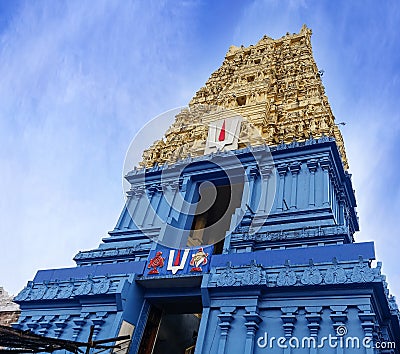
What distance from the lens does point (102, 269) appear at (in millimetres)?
11859

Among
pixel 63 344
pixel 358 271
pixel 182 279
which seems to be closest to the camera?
pixel 63 344

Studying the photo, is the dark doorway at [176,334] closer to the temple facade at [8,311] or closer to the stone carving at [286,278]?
the stone carving at [286,278]

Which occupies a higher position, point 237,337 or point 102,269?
point 102,269

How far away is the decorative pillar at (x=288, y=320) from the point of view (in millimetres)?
8617

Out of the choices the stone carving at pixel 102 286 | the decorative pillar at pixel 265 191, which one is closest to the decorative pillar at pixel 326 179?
the decorative pillar at pixel 265 191

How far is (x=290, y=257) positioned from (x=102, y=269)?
5.34 meters

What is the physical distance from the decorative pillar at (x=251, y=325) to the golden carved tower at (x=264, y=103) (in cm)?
702

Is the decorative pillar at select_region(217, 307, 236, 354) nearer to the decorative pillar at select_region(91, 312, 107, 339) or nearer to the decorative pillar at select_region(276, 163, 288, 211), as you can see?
the decorative pillar at select_region(91, 312, 107, 339)

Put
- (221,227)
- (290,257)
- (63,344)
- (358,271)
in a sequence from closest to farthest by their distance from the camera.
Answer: (63,344) → (358,271) → (290,257) → (221,227)

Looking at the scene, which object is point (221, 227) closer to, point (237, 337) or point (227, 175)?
point (227, 175)

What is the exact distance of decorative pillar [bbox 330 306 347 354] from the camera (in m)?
8.05

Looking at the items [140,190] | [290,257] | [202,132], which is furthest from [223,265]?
[202,132]

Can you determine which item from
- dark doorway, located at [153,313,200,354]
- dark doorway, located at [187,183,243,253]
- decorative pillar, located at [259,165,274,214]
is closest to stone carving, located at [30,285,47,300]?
dark doorway, located at [153,313,200,354]

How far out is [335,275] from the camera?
8758mm
